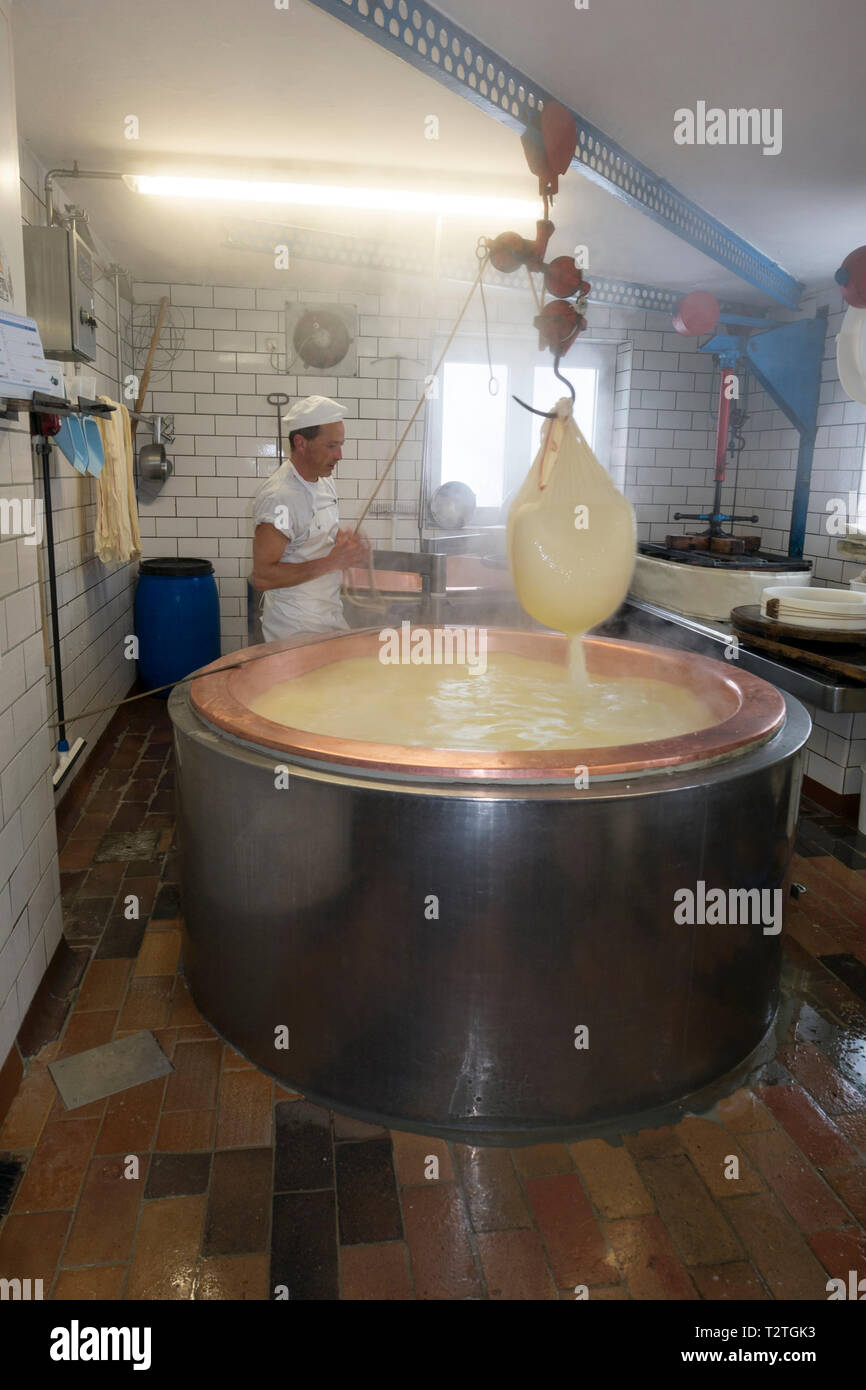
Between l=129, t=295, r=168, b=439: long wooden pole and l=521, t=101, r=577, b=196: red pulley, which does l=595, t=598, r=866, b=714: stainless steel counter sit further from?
l=129, t=295, r=168, b=439: long wooden pole

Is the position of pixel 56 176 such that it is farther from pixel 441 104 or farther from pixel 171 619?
pixel 171 619

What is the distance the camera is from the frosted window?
596 centimetres

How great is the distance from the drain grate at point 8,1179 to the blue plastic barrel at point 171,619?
3.74 meters

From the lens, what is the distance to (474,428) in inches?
237

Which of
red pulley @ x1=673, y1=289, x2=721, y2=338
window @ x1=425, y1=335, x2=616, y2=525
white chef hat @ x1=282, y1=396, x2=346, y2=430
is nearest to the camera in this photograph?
white chef hat @ x1=282, y1=396, x2=346, y2=430

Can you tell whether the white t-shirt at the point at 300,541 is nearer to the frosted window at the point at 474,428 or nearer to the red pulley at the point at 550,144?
the red pulley at the point at 550,144

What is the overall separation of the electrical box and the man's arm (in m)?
1.13

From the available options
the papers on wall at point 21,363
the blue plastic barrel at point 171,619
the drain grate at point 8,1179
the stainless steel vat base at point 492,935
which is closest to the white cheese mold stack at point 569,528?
the stainless steel vat base at point 492,935

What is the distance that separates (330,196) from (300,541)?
1.64 m

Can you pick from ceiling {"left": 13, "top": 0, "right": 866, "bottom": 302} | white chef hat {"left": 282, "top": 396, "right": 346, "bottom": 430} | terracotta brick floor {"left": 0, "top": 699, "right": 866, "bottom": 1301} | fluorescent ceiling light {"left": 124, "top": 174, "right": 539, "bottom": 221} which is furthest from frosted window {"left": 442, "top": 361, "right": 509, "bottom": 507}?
terracotta brick floor {"left": 0, "top": 699, "right": 866, "bottom": 1301}

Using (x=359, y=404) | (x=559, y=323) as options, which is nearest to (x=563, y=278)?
(x=559, y=323)

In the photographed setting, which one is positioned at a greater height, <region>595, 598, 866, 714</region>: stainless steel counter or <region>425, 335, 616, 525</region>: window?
<region>425, 335, 616, 525</region>: window
